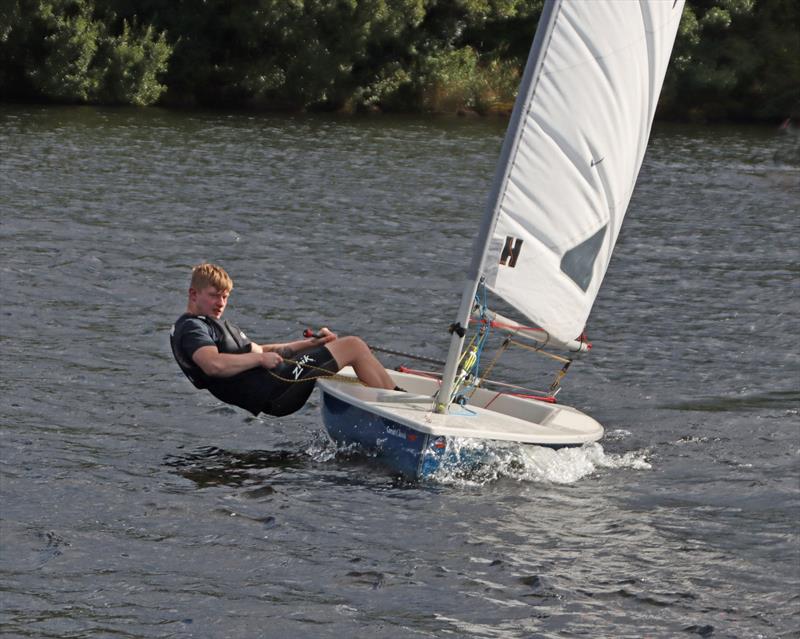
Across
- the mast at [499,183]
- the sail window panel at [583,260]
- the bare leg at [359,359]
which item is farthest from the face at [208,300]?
the sail window panel at [583,260]

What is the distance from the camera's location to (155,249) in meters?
21.4

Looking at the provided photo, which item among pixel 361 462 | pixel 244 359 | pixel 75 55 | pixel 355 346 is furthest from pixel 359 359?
pixel 75 55

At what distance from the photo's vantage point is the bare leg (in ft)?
36.6

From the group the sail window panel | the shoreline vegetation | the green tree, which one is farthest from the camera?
the shoreline vegetation

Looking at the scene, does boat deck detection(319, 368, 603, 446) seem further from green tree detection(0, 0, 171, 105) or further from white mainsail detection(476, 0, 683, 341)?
green tree detection(0, 0, 171, 105)

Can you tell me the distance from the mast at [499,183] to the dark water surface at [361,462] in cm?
92

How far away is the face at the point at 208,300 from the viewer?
35.2 feet

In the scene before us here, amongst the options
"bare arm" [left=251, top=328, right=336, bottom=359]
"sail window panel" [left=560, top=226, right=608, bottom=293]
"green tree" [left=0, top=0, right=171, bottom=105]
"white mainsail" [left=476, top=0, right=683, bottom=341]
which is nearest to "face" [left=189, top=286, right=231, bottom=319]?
"bare arm" [left=251, top=328, right=336, bottom=359]

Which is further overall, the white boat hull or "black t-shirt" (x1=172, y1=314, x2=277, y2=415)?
"black t-shirt" (x1=172, y1=314, x2=277, y2=415)

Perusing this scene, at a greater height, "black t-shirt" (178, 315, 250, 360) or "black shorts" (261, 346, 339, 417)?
"black t-shirt" (178, 315, 250, 360)

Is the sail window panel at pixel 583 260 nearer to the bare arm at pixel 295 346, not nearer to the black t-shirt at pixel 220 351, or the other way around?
the bare arm at pixel 295 346

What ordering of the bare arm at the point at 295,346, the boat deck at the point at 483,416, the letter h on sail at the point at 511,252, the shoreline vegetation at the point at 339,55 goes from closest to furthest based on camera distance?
the boat deck at the point at 483,416, the letter h on sail at the point at 511,252, the bare arm at the point at 295,346, the shoreline vegetation at the point at 339,55

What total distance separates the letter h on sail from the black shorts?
1618 millimetres

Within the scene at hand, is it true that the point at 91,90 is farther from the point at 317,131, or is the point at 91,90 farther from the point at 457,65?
the point at 457,65
